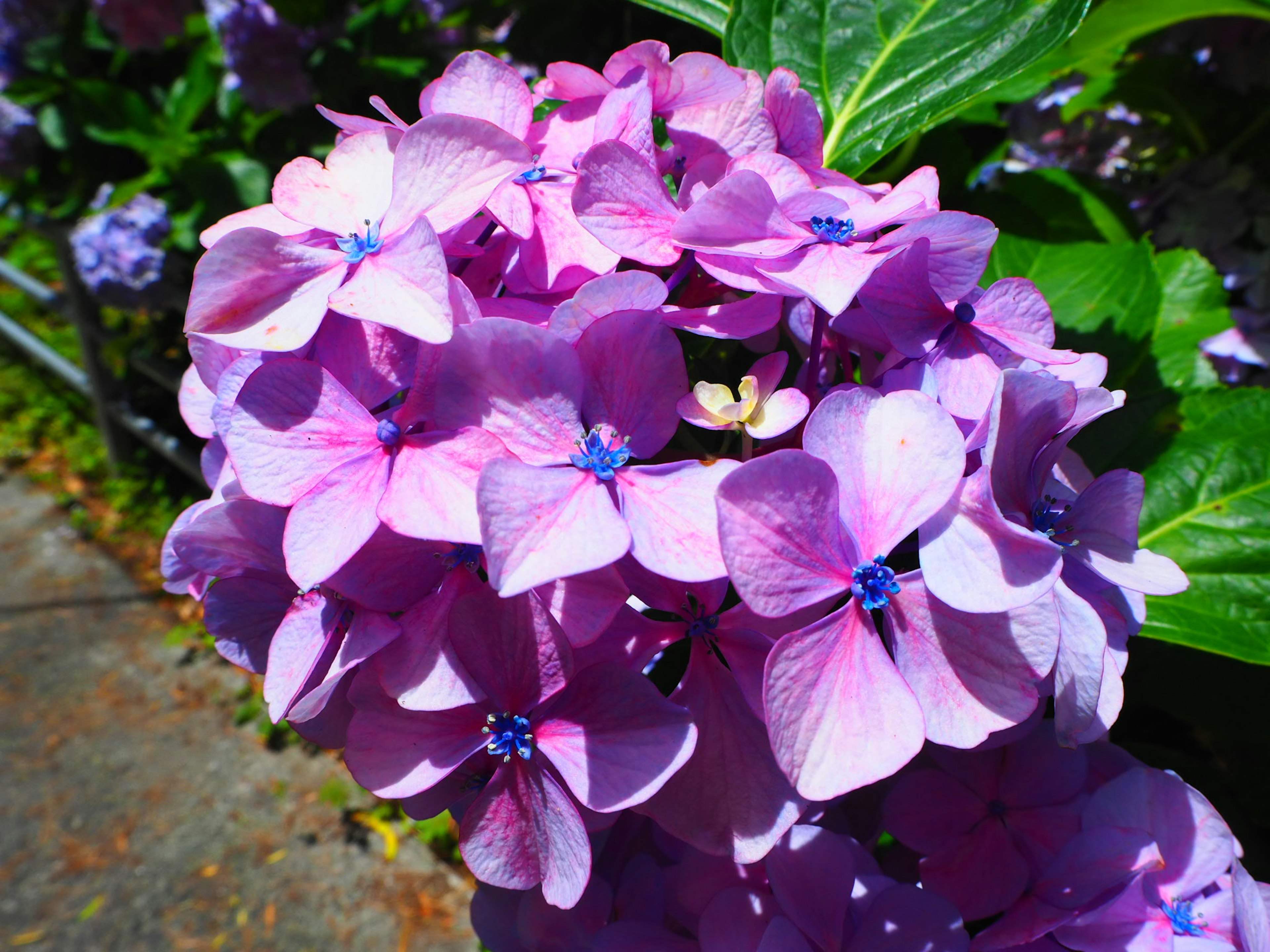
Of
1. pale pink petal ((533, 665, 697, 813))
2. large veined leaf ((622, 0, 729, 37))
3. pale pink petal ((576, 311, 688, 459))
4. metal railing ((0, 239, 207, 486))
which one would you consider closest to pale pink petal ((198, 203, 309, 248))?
pale pink petal ((576, 311, 688, 459))

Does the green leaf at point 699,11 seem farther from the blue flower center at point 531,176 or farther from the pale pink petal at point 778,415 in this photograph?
the pale pink petal at point 778,415

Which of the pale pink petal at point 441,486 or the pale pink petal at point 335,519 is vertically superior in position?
the pale pink petal at point 441,486

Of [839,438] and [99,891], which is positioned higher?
[839,438]

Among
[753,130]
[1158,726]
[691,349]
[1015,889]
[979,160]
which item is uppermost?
[753,130]

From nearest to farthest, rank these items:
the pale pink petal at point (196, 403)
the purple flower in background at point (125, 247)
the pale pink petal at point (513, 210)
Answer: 1. the pale pink petal at point (513, 210)
2. the pale pink petal at point (196, 403)
3. the purple flower in background at point (125, 247)

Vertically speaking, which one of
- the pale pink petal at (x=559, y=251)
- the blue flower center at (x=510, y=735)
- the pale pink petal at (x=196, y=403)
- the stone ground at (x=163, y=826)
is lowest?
the stone ground at (x=163, y=826)

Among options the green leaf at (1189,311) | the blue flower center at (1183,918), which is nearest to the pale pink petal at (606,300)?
the blue flower center at (1183,918)

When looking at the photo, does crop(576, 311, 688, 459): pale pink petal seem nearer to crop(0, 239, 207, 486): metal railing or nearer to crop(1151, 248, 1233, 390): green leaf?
crop(1151, 248, 1233, 390): green leaf

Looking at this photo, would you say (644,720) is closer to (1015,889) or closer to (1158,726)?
(1015,889)

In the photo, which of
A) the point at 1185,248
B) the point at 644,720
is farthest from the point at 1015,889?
the point at 1185,248
